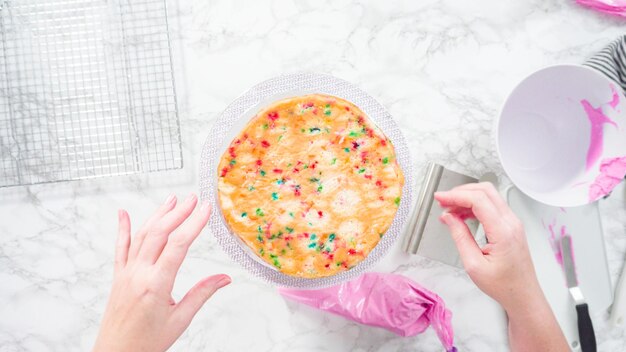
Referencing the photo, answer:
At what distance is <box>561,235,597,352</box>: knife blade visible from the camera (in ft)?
3.46

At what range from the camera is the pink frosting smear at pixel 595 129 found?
1010 millimetres

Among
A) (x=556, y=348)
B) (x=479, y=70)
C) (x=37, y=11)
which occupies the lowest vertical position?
(x=556, y=348)

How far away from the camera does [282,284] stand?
915 mm

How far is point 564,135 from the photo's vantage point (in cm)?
106

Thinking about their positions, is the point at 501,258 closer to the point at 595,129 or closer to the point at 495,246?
the point at 495,246

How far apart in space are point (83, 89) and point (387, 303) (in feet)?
2.26

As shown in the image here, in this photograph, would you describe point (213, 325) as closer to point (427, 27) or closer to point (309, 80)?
point (309, 80)

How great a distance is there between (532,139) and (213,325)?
0.70 m

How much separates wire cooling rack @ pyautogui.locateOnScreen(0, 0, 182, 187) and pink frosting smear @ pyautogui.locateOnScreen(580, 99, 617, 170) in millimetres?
758

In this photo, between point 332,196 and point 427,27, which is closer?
point 332,196

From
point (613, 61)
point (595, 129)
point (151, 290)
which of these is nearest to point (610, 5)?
point (613, 61)

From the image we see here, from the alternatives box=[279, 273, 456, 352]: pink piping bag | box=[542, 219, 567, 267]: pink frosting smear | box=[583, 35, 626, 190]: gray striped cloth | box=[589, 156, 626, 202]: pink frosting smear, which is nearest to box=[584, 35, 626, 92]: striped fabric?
box=[583, 35, 626, 190]: gray striped cloth

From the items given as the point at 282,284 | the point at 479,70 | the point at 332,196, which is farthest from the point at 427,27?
the point at 282,284

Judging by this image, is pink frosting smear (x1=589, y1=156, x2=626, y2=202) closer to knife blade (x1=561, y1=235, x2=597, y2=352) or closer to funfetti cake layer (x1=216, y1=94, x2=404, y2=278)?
knife blade (x1=561, y1=235, x2=597, y2=352)
